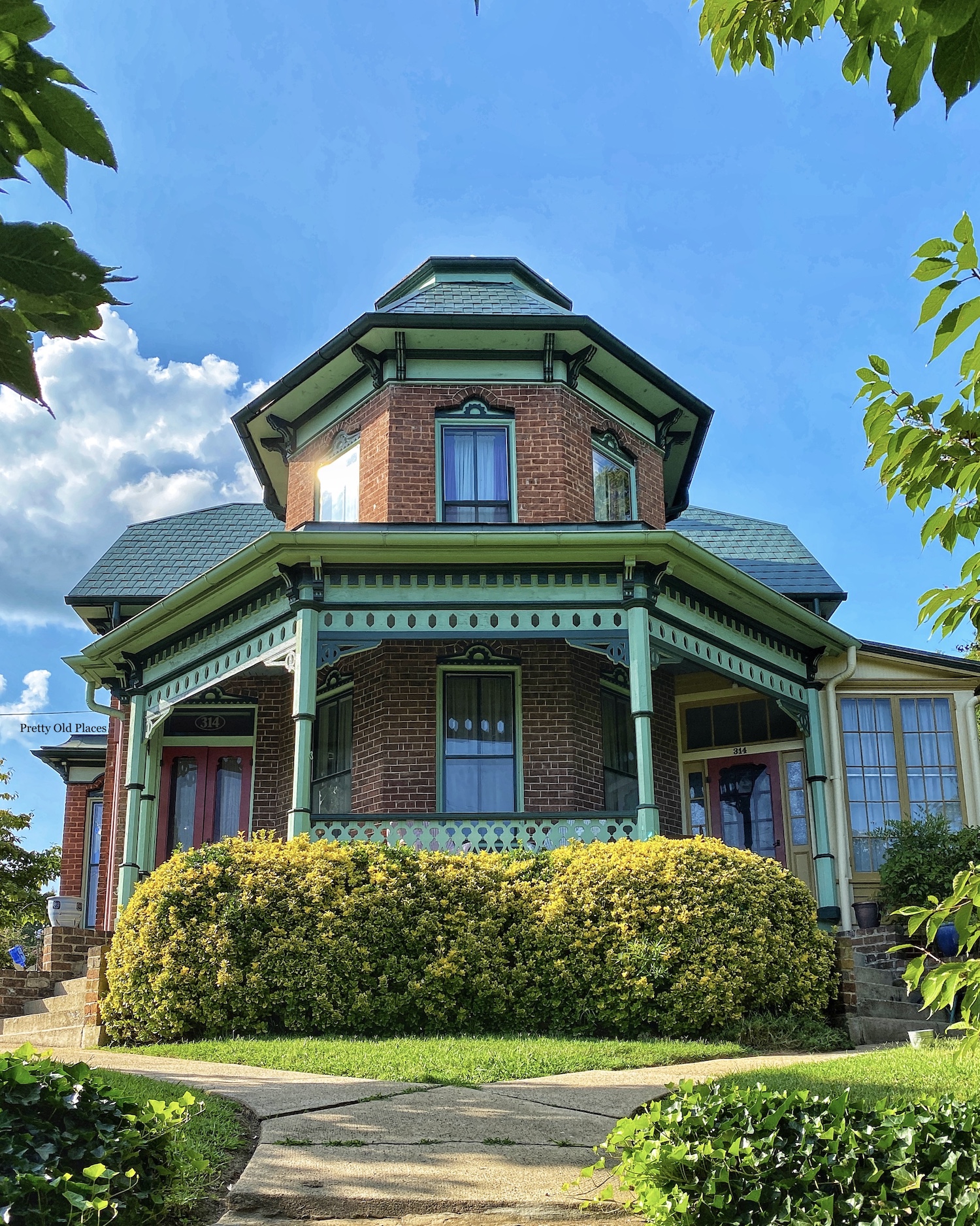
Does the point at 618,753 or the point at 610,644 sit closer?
the point at 610,644

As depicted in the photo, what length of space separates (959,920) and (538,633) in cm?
1036

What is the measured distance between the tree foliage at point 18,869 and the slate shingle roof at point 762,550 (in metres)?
14.3

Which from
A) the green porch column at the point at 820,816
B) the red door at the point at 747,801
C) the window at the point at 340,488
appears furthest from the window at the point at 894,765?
the window at the point at 340,488

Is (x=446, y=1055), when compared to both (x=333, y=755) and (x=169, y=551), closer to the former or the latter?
(x=333, y=755)

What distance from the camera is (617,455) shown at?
16.5 metres

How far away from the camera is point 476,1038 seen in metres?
9.73

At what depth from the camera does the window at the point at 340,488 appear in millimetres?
16016

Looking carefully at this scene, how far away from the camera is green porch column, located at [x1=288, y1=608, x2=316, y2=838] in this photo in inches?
489

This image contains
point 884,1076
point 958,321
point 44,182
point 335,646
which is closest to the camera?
point 44,182

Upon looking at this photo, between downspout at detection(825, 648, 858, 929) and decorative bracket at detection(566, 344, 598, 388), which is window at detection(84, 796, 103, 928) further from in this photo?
downspout at detection(825, 648, 858, 929)

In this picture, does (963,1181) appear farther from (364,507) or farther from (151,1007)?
(364,507)

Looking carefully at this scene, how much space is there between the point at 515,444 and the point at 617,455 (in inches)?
65.3

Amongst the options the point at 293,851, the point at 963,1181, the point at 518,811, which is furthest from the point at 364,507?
the point at 963,1181

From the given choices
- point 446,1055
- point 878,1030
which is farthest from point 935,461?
point 878,1030
